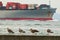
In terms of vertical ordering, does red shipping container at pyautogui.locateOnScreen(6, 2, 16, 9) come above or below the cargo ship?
above

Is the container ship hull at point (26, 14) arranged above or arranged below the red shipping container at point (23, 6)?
below

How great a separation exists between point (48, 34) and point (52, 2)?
377 millimetres

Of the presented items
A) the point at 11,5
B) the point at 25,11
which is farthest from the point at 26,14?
the point at 11,5

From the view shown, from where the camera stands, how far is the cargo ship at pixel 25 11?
1653 millimetres

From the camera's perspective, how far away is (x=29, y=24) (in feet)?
5.32

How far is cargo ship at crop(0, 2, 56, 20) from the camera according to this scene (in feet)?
Result: 5.42

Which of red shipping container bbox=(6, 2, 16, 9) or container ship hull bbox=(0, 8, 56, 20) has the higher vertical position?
red shipping container bbox=(6, 2, 16, 9)

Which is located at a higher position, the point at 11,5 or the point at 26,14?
the point at 11,5

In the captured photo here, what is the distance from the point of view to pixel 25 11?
66.0 inches

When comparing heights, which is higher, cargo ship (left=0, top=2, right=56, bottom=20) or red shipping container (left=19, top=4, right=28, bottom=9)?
red shipping container (left=19, top=4, right=28, bottom=9)

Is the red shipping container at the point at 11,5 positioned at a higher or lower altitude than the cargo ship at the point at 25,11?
higher

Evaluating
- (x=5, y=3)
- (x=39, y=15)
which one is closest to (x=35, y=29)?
(x=39, y=15)

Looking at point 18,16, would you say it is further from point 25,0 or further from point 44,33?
point 44,33

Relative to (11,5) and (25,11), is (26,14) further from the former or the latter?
(11,5)
